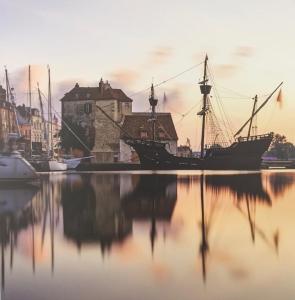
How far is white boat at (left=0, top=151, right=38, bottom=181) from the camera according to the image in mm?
19891

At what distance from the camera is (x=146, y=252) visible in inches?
260

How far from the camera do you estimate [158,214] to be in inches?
428

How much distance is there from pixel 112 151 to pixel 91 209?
31.4 meters

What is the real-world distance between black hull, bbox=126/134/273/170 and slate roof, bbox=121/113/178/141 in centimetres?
389

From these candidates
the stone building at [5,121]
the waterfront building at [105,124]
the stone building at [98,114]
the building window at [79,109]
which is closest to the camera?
the stone building at [5,121]

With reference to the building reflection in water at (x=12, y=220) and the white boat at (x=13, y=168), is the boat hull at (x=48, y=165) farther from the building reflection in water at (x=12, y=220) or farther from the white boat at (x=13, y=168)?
the building reflection in water at (x=12, y=220)

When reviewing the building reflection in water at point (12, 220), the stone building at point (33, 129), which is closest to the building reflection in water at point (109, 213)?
the building reflection in water at point (12, 220)

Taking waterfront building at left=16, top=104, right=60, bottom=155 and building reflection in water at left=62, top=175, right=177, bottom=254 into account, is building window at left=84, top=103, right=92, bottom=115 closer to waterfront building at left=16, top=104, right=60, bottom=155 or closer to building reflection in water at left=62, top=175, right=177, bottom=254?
waterfront building at left=16, top=104, right=60, bottom=155

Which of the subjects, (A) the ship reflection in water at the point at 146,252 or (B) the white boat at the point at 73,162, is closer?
(A) the ship reflection in water at the point at 146,252

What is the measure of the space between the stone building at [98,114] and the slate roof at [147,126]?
3.08 ft

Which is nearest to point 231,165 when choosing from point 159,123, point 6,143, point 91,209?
point 159,123

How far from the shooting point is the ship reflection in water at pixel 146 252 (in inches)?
190

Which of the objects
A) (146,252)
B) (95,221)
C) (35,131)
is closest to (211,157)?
(35,131)

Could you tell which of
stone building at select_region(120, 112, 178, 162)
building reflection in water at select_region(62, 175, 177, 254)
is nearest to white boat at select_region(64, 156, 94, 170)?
stone building at select_region(120, 112, 178, 162)
